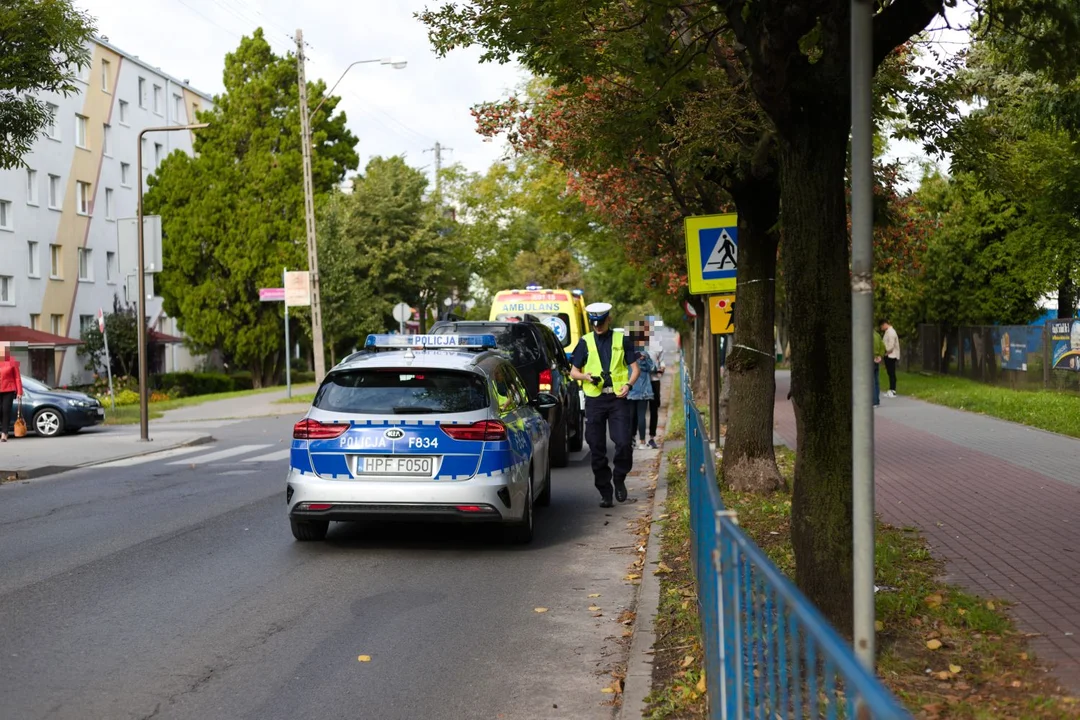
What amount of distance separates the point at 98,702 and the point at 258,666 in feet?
2.90

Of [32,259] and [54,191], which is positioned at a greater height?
[54,191]

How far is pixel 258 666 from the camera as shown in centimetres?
621

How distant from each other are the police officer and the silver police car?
2045mm

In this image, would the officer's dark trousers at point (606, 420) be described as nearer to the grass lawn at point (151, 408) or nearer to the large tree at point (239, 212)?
the grass lawn at point (151, 408)

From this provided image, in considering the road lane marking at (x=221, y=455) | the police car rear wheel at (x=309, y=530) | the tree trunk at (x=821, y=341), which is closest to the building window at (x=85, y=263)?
the road lane marking at (x=221, y=455)

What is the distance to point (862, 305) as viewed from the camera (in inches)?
178

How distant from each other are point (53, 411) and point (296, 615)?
62.8ft

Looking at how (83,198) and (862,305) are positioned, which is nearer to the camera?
(862,305)

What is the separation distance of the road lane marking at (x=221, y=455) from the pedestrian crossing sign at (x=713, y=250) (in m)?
9.00

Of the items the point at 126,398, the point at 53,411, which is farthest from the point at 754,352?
the point at 126,398

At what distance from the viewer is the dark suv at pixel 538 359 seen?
16.0 metres

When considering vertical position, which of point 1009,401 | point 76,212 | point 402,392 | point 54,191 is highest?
point 54,191

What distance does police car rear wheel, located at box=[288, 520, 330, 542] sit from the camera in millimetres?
10002

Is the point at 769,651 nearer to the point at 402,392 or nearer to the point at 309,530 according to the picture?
the point at 402,392
